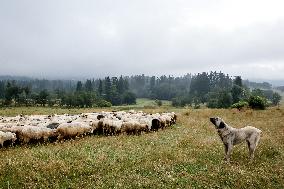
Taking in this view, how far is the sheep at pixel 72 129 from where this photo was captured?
20016mm

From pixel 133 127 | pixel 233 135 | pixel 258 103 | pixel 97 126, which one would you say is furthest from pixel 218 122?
pixel 258 103

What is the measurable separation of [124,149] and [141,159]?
2.25 m

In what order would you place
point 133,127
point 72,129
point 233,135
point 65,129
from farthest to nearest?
1. point 133,127
2. point 72,129
3. point 65,129
4. point 233,135

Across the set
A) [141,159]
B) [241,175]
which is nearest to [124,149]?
[141,159]

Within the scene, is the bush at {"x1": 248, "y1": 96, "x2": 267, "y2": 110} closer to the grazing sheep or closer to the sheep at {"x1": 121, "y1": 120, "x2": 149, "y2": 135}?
the grazing sheep

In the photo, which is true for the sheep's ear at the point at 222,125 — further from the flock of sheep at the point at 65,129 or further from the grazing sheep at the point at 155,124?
the grazing sheep at the point at 155,124

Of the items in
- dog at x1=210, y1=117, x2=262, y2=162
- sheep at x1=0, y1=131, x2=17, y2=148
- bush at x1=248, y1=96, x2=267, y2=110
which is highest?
dog at x1=210, y1=117, x2=262, y2=162

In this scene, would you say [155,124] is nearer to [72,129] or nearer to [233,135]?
[72,129]

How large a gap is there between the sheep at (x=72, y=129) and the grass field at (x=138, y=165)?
35.5 inches

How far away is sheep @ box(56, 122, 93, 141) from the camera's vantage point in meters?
20.0

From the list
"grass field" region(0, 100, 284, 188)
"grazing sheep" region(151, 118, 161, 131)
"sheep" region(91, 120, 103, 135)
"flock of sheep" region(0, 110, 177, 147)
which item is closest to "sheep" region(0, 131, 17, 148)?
"flock of sheep" region(0, 110, 177, 147)

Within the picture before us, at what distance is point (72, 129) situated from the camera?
67.4 feet

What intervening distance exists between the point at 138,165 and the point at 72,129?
298 inches

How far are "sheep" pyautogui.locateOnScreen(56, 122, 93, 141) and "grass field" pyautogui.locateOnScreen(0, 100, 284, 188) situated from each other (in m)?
0.90
